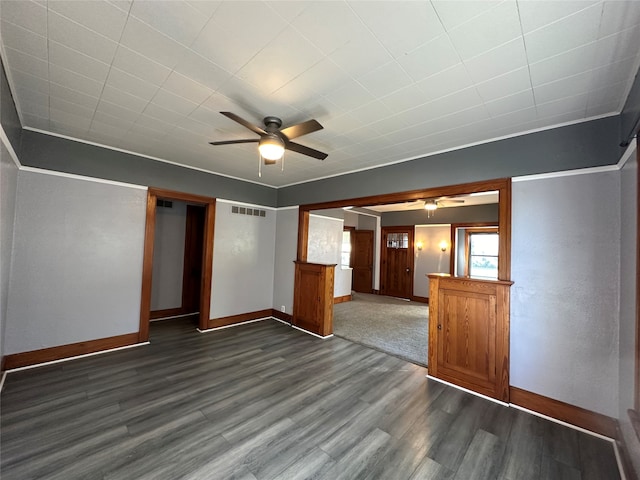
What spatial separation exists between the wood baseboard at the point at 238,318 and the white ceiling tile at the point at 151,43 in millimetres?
3972

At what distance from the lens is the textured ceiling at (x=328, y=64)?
1436 mm

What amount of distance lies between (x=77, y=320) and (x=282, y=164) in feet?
11.4

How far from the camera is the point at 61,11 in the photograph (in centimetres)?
148

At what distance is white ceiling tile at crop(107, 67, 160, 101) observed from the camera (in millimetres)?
2027

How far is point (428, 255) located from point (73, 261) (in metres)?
7.99

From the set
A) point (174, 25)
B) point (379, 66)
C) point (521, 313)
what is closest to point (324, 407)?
point (521, 313)

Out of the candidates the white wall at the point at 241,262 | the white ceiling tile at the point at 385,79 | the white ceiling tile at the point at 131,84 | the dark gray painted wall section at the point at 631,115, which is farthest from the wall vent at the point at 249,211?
the dark gray painted wall section at the point at 631,115

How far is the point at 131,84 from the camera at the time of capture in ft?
7.05

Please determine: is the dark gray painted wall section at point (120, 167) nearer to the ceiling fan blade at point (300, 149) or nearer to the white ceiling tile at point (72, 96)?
the white ceiling tile at point (72, 96)

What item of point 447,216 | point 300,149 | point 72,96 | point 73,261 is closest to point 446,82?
point 300,149

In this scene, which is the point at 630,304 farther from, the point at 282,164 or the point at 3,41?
the point at 3,41

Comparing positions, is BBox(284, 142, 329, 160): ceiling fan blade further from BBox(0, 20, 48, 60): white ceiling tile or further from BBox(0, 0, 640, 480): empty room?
BBox(0, 20, 48, 60): white ceiling tile

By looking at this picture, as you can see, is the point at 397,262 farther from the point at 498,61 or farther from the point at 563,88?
the point at 498,61

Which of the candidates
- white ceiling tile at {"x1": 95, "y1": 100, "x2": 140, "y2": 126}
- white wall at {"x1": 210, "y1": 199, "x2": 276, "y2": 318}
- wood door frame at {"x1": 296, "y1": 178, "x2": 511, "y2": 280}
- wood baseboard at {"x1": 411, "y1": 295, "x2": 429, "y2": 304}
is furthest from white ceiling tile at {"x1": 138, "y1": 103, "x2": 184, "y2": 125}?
wood baseboard at {"x1": 411, "y1": 295, "x2": 429, "y2": 304}
